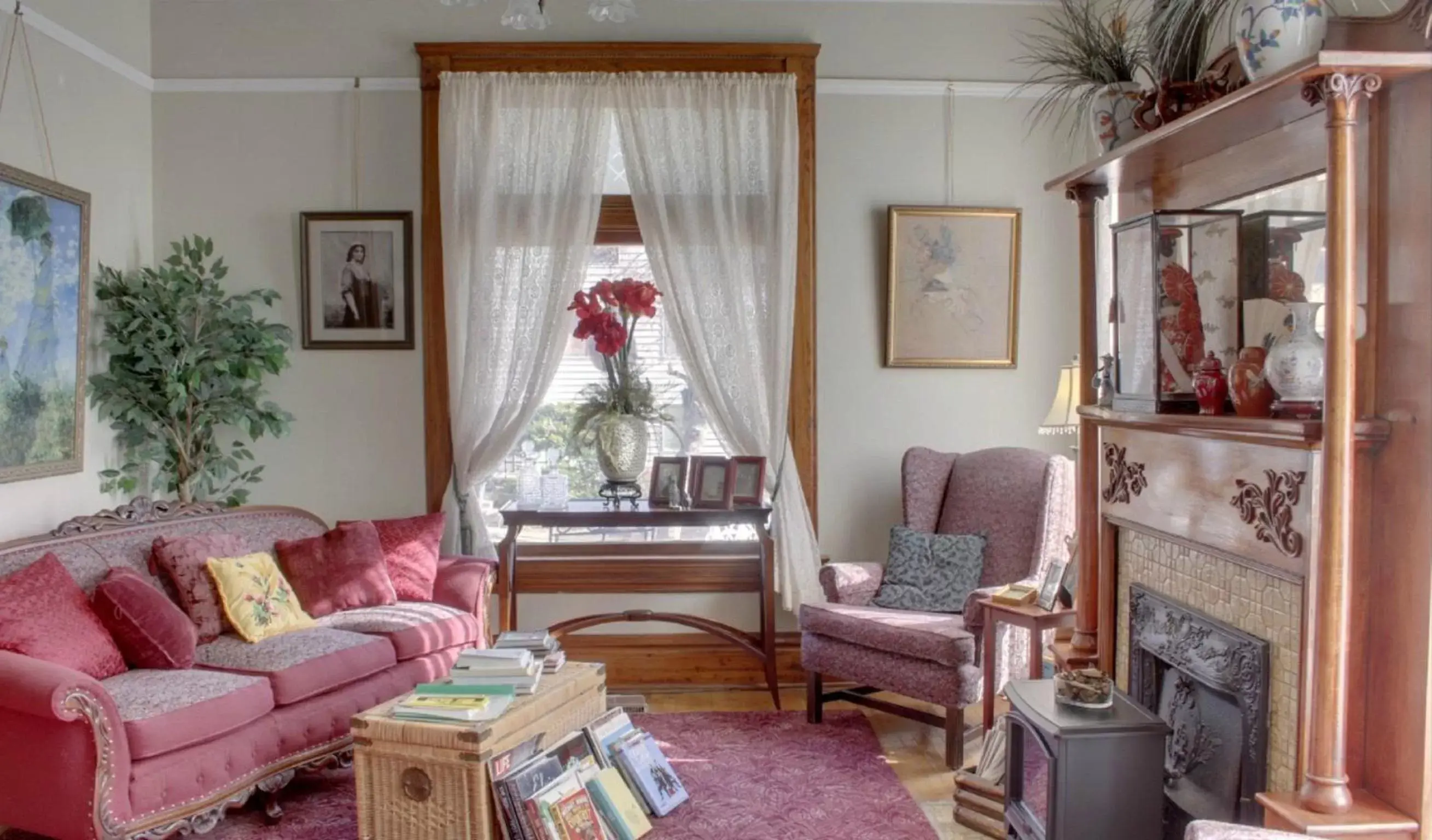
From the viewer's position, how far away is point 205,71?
193 inches

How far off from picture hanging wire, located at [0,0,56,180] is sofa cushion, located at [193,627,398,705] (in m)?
2.06

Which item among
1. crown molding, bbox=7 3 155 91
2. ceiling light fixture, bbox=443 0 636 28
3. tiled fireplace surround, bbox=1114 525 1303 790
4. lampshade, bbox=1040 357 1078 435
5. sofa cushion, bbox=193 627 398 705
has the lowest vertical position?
sofa cushion, bbox=193 627 398 705

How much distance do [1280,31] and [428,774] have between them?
282cm

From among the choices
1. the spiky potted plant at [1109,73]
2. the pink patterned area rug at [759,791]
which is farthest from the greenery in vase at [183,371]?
the spiky potted plant at [1109,73]

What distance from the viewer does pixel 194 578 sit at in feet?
12.4

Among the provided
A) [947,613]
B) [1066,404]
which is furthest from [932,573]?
[1066,404]

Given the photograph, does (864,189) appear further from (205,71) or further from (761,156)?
(205,71)

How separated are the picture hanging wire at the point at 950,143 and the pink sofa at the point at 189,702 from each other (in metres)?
2.85

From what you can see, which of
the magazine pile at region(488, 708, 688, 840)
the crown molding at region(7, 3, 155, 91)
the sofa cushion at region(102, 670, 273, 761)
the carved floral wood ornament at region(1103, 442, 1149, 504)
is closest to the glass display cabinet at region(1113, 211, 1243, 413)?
the carved floral wood ornament at region(1103, 442, 1149, 504)

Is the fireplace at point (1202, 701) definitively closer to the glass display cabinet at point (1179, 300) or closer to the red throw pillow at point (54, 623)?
the glass display cabinet at point (1179, 300)

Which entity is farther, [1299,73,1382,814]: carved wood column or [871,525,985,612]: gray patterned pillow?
[871,525,985,612]: gray patterned pillow

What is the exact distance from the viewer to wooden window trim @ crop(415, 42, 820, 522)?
4.81 metres

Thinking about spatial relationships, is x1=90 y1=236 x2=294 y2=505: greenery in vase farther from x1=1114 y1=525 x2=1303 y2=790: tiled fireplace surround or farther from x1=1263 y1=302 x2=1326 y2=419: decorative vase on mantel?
x1=1263 y1=302 x2=1326 y2=419: decorative vase on mantel

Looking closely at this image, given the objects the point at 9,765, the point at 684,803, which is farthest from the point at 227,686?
the point at 684,803
